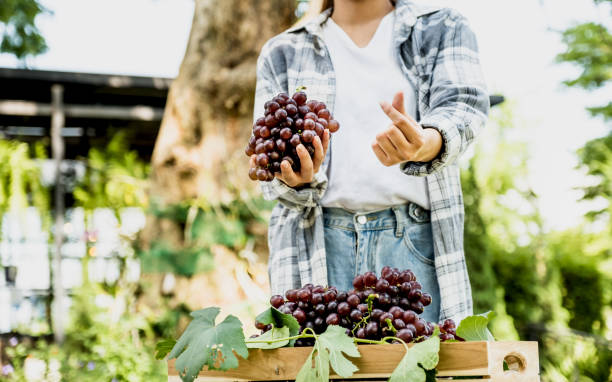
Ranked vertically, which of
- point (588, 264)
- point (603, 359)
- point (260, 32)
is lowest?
point (603, 359)

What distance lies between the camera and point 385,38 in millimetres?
1735

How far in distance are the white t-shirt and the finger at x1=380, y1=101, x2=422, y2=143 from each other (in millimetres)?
333

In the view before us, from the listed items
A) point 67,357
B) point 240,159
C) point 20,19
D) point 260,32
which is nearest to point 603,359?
point 240,159

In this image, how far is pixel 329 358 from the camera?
0.90 m

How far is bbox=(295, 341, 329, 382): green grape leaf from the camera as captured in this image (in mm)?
892

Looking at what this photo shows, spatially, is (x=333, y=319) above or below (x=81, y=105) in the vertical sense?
below

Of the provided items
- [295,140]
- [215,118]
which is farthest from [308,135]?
[215,118]

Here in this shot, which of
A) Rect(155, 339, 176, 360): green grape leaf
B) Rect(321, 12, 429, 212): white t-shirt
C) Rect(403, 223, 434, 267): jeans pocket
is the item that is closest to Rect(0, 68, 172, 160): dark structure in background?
Rect(321, 12, 429, 212): white t-shirt

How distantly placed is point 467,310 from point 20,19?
33.8 ft

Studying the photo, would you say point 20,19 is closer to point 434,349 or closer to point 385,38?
point 385,38

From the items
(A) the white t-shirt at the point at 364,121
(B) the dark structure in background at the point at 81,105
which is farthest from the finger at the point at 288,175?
(B) the dark structure in background at the point at 81,105


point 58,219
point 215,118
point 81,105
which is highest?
point 81,105

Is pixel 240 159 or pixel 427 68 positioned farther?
pixel 240 159

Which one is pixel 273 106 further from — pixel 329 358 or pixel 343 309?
pixel 329 358
